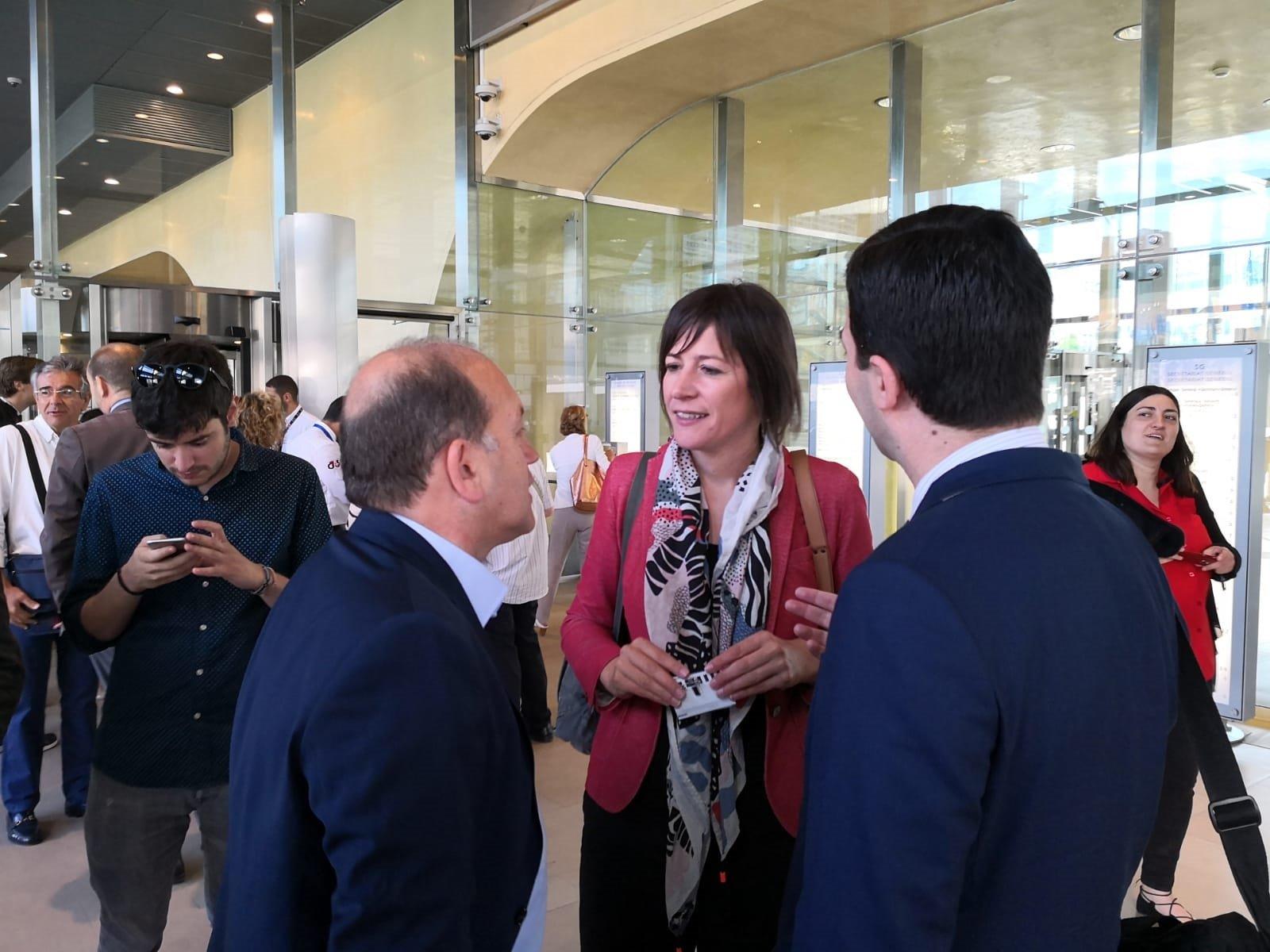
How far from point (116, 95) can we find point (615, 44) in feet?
15.6

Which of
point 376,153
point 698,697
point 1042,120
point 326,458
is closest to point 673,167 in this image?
point 376,153

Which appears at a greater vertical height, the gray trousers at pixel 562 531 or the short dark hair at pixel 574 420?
the short dark hair at pixel 574 420

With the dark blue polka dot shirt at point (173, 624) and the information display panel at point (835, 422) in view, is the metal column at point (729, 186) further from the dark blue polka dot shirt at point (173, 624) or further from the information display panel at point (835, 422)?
the dark blue polka dot shirt at point (173, 624)

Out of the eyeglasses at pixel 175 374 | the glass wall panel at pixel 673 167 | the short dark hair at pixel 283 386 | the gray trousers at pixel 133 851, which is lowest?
the gray trousers at pixel 133 851

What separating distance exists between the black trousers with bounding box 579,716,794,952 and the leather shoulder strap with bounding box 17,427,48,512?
3771 millimetres

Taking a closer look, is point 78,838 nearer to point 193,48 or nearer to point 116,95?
point 116,95

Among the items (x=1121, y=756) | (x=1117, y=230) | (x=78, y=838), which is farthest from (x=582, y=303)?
(x=1121, y=756)

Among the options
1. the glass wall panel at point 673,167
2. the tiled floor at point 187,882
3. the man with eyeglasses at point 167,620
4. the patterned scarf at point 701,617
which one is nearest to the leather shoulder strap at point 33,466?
the tiled floor at point 187,882

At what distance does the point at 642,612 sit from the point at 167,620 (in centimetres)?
122

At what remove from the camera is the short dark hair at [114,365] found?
4.03m

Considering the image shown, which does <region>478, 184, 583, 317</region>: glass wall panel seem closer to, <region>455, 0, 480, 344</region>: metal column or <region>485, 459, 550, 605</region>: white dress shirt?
<region>455, 0, 480, 344</region>: metal column

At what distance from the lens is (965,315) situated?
100 cm

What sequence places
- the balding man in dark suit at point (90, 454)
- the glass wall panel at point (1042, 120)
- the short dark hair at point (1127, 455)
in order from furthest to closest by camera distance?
the glass wall panel at point (1042, 120) → the short dark hair at point (1127, 455) → the balding man in dark suit at point (90, 454)

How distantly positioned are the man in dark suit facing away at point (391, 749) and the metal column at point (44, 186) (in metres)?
8.05
